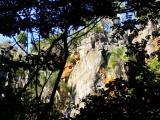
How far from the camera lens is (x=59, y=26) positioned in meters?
8.20

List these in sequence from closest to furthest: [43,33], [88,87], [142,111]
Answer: [142,111] → [43,33] → [88,87]

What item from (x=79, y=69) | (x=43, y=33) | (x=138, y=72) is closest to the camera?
(x=138, y=72)

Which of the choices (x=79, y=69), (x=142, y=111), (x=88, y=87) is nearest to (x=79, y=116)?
(x=142, y=111)

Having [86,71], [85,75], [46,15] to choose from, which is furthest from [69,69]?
[46,15]

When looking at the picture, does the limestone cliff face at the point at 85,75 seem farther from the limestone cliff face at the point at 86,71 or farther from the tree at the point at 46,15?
the tree at the point at 46,15

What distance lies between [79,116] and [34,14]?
238 cm

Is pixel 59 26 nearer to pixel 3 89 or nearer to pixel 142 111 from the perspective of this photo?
pixel 3 89

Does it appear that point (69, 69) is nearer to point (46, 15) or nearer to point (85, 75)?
point (85, 75)

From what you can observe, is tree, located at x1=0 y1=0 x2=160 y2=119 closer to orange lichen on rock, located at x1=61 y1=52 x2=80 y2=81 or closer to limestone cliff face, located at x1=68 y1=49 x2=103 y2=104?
limestone cliff face, located at x1=68 y1=49 x2=103 y2=104

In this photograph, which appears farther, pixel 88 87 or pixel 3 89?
pixel 88 87

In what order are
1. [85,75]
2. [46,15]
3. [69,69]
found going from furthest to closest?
[69,69] → [85,75] → [46,15]

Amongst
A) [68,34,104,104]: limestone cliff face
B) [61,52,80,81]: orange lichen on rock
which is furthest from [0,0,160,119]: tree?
[61,52,80,81]: orange lichen on rock

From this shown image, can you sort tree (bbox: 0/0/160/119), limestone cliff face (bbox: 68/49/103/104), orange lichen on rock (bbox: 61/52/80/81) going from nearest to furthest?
tree (bbox: 0/0/160/119)
limestone cliff face (bbox: 68/49/103/104)
orange lichen on rock (bbox: 61/52/80/81)

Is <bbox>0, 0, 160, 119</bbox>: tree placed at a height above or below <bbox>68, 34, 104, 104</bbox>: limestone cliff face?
below
